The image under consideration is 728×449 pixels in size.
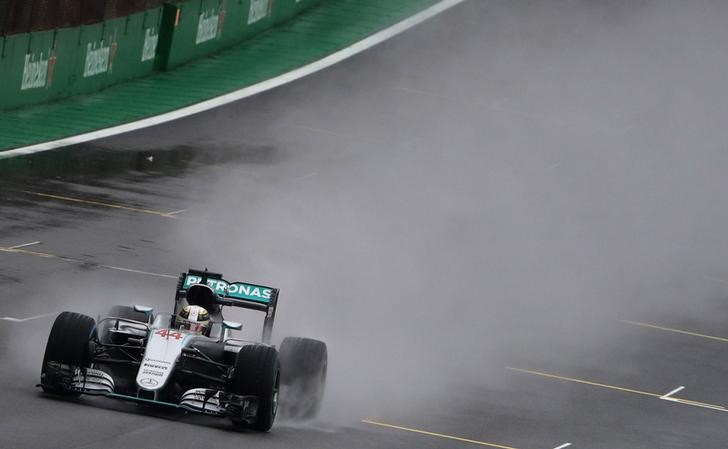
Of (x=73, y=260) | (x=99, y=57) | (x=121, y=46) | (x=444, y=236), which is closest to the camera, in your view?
(x=73, y=260)

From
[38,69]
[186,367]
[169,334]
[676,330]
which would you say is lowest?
[186,367]

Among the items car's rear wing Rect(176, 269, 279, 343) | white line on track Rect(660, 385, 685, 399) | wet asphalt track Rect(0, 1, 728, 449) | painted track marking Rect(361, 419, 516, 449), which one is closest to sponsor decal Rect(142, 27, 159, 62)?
wet asphalt track Rect(0, 1, 728, 449)

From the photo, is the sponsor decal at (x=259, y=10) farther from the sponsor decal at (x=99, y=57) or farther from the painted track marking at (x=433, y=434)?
the painted track marking at (x=433, y=434)

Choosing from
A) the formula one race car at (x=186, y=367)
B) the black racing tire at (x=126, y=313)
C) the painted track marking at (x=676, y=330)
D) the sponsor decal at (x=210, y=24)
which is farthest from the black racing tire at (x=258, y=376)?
the sponsor decal at (x=210, y=24)

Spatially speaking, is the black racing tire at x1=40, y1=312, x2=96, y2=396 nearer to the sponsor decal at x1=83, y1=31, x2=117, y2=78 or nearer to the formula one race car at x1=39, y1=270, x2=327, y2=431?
the formula one race car at x1=39, y1=270, x2=327, y2=431

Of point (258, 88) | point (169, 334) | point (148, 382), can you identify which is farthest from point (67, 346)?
point (258, 88)

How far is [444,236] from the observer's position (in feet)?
102

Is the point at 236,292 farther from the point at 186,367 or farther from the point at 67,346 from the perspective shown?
the point at 67,346

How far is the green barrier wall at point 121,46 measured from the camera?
33375 millimetres

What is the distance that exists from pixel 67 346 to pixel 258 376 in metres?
1.93

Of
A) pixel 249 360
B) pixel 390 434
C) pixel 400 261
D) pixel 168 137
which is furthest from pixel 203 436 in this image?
pixel 168 137

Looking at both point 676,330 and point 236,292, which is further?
point 676,330

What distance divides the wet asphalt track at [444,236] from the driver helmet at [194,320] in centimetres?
109

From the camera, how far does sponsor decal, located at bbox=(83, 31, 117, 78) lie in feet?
118
